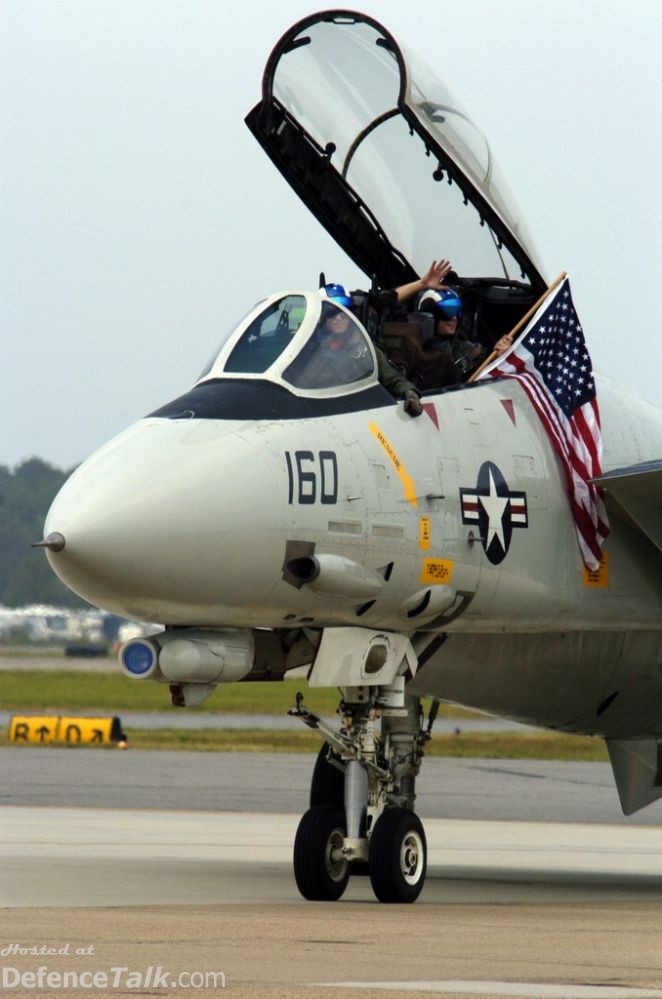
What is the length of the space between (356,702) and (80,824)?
927cm

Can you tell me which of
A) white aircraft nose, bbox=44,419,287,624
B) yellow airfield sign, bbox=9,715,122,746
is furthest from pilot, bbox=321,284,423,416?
yellow airfield sign, bbox=9,715,122,746

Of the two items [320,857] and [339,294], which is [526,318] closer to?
[339,294]

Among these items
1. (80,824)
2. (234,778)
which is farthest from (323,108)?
(234,778)

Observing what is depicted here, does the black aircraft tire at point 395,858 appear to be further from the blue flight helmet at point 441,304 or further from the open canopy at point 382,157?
the open canopy at point 382,157

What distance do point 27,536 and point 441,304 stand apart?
94139 millimetres

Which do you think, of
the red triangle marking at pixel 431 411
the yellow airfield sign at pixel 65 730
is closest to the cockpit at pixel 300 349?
the red triangle marking at pixel 431 411

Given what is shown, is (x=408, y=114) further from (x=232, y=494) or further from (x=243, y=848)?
(x=243, y=848)

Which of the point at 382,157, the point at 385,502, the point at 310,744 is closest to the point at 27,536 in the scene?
the point at 310,744

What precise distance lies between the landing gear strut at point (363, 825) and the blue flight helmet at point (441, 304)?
311 cm

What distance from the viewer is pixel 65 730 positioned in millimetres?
38188

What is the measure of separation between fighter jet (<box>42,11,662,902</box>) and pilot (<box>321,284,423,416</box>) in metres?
0.05

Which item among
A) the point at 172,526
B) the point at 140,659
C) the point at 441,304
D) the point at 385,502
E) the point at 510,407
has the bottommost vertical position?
the point at 140,659

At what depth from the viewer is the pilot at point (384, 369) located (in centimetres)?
Result: 1289

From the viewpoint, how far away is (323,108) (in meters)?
15.7
